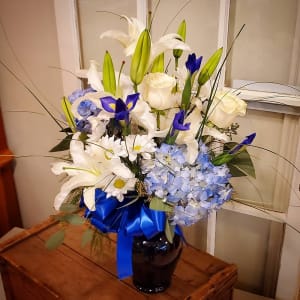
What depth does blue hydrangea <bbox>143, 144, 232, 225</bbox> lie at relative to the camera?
0.80 metres

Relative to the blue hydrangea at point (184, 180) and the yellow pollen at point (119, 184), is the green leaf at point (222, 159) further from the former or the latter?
the yellow pollen at point (119, 184)

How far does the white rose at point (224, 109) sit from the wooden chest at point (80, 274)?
1.47ft

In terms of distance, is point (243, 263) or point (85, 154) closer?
point (85, 154)

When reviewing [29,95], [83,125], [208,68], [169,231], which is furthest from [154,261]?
[29,95]

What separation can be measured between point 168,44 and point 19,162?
1.09m

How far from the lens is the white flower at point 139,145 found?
80cm

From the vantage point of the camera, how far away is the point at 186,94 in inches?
32.1

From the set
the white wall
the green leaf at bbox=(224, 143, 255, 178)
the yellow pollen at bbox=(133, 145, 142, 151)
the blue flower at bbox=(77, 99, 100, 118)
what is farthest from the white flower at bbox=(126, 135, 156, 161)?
the white wall

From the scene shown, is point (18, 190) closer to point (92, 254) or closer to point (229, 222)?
point (92, 254)

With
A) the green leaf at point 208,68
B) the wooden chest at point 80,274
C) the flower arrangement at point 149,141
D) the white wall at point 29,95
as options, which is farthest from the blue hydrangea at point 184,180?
the white wall at point 29,95

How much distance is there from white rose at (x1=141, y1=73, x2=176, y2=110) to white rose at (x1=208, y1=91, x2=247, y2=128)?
0.28 feet

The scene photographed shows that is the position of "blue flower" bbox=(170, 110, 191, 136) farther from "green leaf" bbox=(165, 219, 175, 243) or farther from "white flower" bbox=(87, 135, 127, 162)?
"green leaf" bbox=(165, 219, 175, 243)

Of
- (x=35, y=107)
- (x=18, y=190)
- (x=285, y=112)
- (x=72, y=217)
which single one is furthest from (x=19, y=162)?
(x=285, y=112)

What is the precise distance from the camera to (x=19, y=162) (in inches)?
67.1
